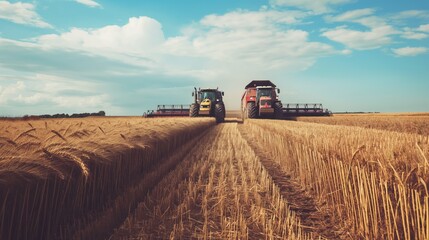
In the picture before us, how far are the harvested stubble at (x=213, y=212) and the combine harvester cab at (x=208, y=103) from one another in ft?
63.3

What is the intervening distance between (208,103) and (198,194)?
21.1 m

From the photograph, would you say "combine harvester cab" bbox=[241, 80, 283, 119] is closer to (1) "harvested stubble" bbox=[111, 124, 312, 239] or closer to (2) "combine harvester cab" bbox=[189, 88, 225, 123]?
(2) "combine harvester cab" bbox=[189, 88, 225, 123]

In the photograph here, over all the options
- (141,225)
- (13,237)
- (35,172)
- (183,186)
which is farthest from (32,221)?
(183,186)

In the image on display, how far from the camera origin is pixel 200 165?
8016mm

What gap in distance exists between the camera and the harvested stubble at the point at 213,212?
394cm

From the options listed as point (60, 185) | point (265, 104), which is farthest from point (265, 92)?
point (60, 185)

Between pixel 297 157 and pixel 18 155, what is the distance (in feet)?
17.2

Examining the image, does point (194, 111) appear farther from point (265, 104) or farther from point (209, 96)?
point (265, 104)

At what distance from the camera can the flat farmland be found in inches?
117

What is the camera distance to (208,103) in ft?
87.0

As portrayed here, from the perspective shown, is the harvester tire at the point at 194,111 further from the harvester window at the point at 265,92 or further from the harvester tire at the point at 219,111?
the harvester window at the point at 265,92

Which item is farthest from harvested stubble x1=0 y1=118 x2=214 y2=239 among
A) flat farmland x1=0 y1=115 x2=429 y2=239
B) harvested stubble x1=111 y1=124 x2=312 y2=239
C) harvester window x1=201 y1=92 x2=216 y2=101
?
harvester window x1=201 y1=92 x2=216 y2=101

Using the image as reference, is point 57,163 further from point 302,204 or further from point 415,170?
point 302,204

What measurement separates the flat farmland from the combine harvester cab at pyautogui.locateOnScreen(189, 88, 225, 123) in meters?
19.5
